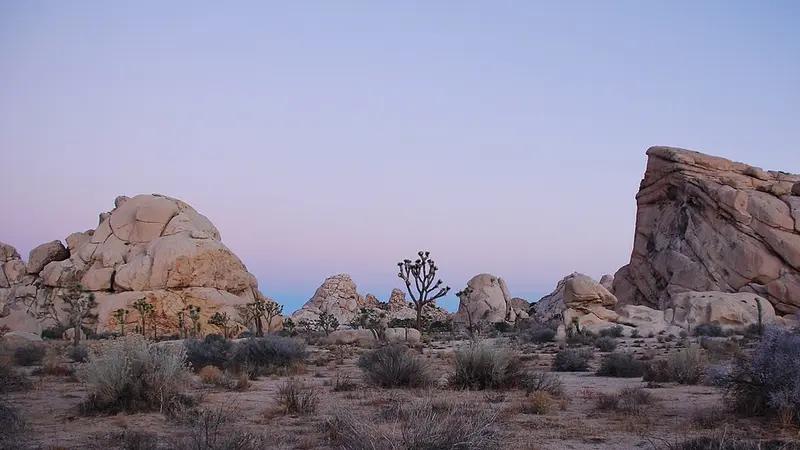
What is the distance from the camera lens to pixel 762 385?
32.2ft

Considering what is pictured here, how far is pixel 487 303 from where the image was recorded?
63.7m

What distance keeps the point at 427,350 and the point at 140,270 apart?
1342 inches

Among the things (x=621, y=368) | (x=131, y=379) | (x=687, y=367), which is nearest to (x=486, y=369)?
(x=687, y=367)

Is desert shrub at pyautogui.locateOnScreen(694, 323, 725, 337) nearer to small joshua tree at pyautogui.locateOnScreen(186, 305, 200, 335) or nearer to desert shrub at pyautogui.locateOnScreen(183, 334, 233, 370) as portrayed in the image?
desert shrub at pyautogui.locateOnScreen(183, 334, 233, 370)

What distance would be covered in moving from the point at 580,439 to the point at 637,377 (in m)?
9.20

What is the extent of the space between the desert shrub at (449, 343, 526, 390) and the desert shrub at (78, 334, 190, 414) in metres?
5.84

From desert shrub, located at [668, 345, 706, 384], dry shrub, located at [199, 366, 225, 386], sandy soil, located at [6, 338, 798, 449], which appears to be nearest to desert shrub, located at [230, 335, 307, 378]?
dry shrub, located at [199, 366, 225, 386]

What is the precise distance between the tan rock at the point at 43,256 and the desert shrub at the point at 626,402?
62858 mm

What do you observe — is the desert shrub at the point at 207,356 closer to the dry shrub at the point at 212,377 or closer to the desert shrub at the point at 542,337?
the dry shrub at the point at 212,377

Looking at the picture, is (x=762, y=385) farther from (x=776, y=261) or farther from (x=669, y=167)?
(x=669, y=167)

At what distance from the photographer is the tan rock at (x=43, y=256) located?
208ft

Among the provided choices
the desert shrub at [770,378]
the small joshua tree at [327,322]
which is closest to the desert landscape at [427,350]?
the desert shrub at [770,378]

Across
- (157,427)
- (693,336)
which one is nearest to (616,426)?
(157,427)

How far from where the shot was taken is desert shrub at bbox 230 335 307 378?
750 inches
